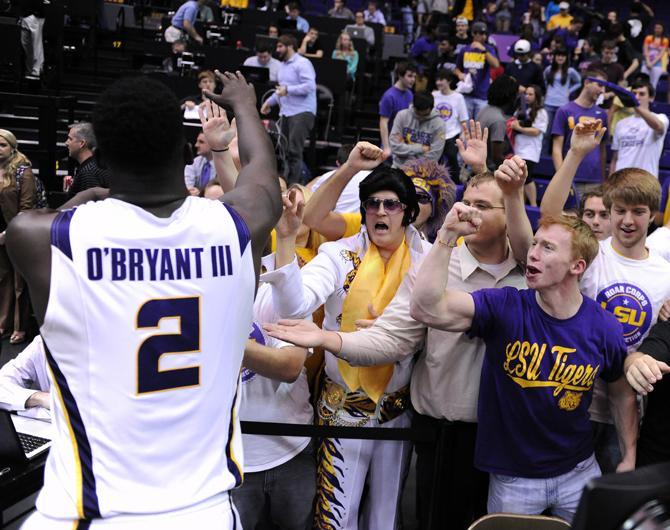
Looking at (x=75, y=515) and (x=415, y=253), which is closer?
(x=75, y=515)

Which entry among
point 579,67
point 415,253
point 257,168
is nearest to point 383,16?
point 579,67

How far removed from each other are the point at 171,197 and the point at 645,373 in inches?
73.1

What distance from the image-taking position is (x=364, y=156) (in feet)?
12.1

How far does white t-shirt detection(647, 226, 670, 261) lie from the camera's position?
395cm

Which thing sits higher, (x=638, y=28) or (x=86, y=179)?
(x=638, y=28)

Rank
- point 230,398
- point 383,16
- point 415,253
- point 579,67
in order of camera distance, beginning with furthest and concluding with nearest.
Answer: point 383,16 < point 579,67 < point 415,253 < point 230,398

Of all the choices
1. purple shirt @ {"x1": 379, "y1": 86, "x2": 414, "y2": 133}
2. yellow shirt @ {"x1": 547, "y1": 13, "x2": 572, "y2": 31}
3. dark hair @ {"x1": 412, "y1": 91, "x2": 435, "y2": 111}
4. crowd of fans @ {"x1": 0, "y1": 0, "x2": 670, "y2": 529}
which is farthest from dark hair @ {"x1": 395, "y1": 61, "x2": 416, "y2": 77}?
yellow shirt @ {"x1": 547, "y1": 13, "x2": 572, "y2": 31}

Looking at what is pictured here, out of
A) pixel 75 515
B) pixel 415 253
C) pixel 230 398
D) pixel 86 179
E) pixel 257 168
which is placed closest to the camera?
pixel 75 515

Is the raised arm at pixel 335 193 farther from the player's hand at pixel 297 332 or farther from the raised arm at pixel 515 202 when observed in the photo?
the player's hand at pixel 297 332

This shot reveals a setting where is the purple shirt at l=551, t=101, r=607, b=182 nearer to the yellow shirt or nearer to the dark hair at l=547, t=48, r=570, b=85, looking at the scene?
the dark hair at l=547, t=48, r=570, b=85

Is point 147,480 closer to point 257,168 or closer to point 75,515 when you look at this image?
point 75,515

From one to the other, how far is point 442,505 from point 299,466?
0.61m

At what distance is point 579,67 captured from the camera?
14328 millimetres

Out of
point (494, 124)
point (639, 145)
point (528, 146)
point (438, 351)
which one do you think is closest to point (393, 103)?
point (528, 146)
